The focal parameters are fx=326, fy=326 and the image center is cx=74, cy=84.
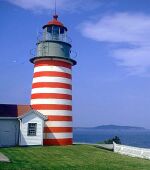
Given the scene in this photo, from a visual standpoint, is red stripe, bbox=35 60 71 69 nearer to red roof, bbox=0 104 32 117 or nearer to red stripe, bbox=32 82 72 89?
red stripe, bbox=32 82 72 89

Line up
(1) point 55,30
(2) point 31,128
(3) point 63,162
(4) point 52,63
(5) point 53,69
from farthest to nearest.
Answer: (1) point 55,30, (4) point 52,63, (5) point 53,69, (2) point 31,128, (3) point 63,162

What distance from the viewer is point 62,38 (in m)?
27.2

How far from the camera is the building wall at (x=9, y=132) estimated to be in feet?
80.9

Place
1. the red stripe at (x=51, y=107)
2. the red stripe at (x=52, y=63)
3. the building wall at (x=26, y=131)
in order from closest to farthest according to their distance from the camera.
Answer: the building wall at (x=26, y=131) → the red stripe at (x=51, y=107) → the red stripe at (x=52, y=63)

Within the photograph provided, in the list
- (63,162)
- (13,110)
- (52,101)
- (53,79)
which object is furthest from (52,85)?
(63,162)

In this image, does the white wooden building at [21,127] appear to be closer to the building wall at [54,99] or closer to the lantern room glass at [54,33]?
the building wall at [54,99]

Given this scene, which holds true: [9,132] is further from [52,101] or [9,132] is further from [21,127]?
[52,101]

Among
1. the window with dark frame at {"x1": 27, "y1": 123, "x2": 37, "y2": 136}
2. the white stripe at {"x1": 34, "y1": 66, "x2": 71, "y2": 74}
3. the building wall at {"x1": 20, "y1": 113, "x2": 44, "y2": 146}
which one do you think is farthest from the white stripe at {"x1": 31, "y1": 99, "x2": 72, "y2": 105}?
the white stripe at {"x1": 34, "y1": 66, "x2": 71, "y2": 74}

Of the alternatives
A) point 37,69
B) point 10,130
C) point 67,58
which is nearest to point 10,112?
point 10,130

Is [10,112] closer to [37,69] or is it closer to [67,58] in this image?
[37,69]

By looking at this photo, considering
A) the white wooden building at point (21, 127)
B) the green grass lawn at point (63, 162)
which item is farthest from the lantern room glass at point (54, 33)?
the green grass lawn at point (63, 162)

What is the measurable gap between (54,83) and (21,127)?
14.2ft

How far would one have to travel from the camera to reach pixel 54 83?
85.7ft

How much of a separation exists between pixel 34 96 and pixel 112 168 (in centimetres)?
1178
